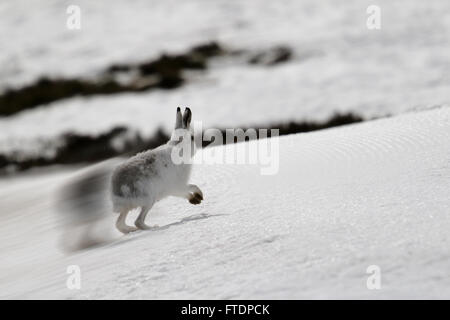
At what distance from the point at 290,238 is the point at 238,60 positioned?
503 inches

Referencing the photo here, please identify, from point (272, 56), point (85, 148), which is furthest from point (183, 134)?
point (272, 56)

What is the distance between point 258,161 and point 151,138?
530 cm

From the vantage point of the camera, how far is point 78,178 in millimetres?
7312

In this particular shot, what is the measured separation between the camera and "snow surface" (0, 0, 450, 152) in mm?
11484

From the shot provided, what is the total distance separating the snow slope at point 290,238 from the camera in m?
3.01

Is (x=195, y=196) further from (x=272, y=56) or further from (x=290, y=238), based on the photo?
(x=272, y=56)

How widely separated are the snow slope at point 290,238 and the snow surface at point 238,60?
3.25m

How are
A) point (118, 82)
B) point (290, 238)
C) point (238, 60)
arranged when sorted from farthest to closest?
point (238, 60)
point (118, 82)
point (290, 238)

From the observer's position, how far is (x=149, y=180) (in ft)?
13.9

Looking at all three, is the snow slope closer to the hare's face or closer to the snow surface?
the hare's face

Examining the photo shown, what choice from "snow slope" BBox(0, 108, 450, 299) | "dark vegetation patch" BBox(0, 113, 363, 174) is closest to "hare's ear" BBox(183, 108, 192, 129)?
"snow slope" BBox(0, 108, 450, 299)

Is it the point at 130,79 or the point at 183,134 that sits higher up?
the point at 130,79
